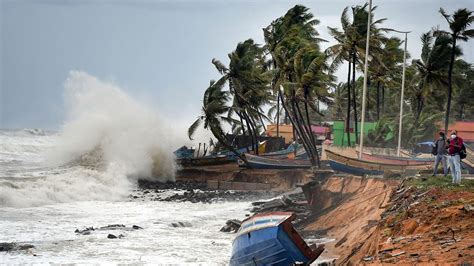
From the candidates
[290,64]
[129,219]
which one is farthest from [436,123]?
[129,219]

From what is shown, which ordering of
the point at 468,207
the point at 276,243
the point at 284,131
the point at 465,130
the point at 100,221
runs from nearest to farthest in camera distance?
the point at 468,207 < the point at 276,243 < the point at 100,221 < the point at 465,130 < the point at 284,131

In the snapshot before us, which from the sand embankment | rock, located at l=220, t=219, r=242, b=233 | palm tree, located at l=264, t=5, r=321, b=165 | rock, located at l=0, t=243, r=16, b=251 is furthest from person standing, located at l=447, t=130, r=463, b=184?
palm tree, located at l=264, t=5, r=321, b=165

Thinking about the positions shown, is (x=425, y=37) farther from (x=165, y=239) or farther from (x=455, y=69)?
(x=165, y=239)

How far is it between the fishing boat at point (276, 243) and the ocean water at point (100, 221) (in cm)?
325

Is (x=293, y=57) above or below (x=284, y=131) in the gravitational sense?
above

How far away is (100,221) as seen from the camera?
2714cm

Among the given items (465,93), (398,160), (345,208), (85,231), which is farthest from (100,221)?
(465,93)

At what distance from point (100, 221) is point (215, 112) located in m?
21.1

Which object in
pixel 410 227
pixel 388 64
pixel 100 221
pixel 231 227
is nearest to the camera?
pixel 410 227

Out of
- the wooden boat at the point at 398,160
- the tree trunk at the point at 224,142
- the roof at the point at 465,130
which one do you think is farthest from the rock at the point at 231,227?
the roof at the point at 465,130

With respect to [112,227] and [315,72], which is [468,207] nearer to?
[112,227]

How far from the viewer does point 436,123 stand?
5366 cm

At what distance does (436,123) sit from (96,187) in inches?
1092

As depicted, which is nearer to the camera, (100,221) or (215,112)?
(100,221)
